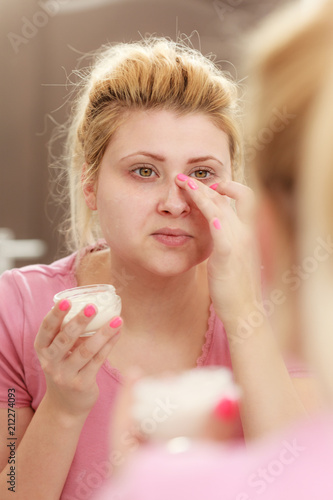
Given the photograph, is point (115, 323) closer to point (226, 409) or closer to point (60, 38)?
point (226, 409)

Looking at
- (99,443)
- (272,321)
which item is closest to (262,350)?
(272,321)

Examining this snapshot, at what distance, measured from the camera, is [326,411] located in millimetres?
246

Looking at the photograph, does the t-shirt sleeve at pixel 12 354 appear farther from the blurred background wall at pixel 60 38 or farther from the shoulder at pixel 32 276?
the blurred background wall at pixel 60 38

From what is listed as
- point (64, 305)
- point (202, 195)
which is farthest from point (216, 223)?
point (64, 305)

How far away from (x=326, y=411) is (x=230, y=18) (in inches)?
19.2

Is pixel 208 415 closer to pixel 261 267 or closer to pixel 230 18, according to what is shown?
pixel 261 267

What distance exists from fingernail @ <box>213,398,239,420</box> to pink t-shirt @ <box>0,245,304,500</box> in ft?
0.13

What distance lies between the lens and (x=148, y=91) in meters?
0.50

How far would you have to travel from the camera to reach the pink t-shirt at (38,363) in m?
0.52

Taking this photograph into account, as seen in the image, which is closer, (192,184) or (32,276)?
(192,184)

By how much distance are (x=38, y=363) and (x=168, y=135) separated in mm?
252

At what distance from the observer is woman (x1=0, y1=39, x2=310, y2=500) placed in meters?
0.46

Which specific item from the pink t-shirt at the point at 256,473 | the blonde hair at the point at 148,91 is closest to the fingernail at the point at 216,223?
the blonde hair at the point at 148,91

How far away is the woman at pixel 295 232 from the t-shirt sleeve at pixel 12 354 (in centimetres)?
28
